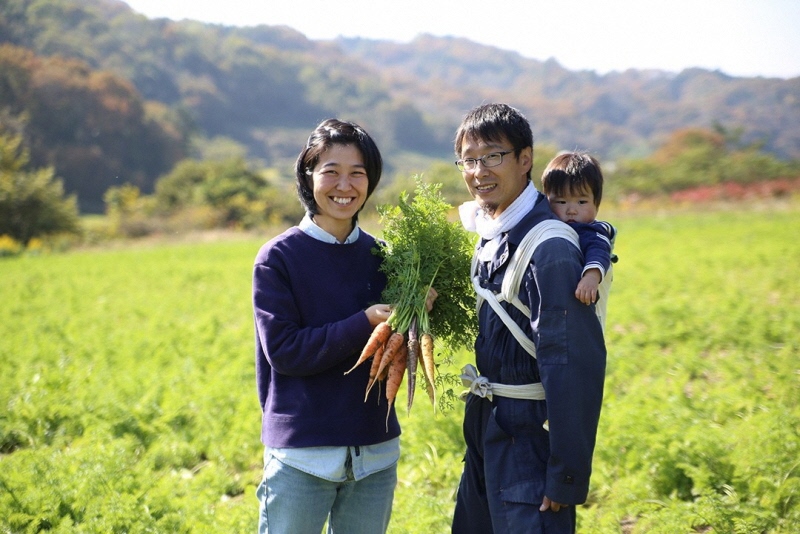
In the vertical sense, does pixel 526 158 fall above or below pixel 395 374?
above

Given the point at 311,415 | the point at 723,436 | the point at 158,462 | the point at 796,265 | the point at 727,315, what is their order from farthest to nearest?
the point at 796,265
the point at 727,315
the point at 158,462
the point at 723,436
the point at 311,415

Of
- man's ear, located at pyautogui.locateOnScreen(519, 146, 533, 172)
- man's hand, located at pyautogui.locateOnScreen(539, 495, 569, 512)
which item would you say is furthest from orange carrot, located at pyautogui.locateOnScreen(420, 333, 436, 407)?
man's ear, located at pyautogui.locateOnScreen(519, 146, 533, 172)

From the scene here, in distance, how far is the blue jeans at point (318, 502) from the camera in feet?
7.96

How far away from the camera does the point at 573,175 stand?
8.90ft

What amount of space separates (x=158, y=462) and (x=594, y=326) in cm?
375

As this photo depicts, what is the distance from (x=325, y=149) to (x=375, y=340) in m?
0.74

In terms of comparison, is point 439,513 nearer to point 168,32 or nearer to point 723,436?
point 723,436

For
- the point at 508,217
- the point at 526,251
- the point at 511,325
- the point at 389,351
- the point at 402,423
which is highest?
the point at 508,217

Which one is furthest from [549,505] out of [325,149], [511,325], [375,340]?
[325,149]

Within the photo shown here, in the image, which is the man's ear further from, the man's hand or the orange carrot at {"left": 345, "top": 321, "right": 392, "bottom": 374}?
the man's hand

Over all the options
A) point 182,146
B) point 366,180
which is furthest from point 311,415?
point 182,146

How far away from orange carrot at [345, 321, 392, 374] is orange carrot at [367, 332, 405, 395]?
0.08 ft

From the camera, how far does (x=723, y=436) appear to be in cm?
406

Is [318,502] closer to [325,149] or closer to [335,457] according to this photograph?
[335,457]
